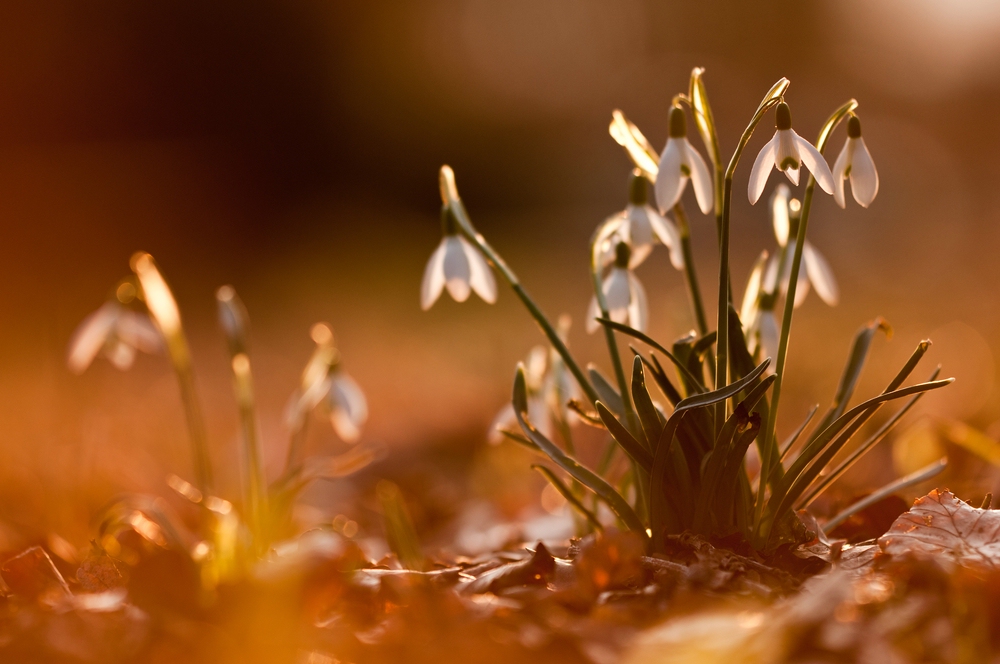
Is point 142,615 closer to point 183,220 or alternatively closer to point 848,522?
point 848,522

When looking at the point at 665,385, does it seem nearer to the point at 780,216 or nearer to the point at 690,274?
the point at 690,274

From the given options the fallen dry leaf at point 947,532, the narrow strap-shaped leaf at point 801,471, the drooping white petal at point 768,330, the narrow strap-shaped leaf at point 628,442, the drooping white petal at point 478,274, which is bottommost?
the fallen dry leaf at point 947,532

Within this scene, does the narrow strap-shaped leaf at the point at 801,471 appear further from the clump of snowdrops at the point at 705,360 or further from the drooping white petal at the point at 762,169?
the drooping white petal at the point at 762,169

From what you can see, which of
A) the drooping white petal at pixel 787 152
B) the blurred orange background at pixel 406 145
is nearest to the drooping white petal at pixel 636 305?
the drooping white petal at pixel 787 152

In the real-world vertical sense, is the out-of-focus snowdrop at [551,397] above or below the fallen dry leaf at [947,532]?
above

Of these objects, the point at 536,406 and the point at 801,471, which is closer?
the point at 801,471

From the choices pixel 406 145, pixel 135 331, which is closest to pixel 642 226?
pixel 135 331
